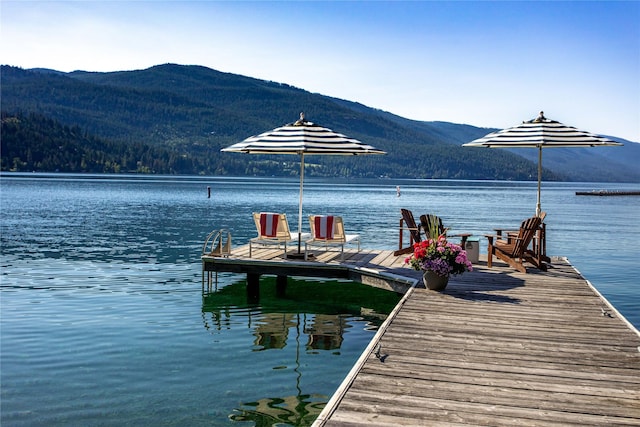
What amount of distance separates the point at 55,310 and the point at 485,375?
928 centimetres

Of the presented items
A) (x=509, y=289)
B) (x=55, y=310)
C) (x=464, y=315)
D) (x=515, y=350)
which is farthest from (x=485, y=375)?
(x=55, y=310)

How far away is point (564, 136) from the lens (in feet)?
41.2

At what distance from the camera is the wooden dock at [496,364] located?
4.73 meters

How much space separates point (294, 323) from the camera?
11.6 m

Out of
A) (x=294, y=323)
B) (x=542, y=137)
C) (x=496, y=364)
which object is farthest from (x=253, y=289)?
(x=496, y=364)

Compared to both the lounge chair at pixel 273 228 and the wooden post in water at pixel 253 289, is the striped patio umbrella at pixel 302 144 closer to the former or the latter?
the lounge chair at pixel 273 228

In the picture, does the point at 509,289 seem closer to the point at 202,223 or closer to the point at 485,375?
the point at 485,375

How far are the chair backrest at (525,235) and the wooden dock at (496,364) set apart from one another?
1712mm

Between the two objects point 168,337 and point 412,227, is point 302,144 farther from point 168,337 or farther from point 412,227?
point 168,337

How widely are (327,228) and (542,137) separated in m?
4.58

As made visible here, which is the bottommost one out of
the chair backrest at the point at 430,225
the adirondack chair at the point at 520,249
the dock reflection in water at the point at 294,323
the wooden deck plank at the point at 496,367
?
the dock reflection in water at the point at 294,323

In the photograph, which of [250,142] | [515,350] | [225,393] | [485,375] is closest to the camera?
[485,375]

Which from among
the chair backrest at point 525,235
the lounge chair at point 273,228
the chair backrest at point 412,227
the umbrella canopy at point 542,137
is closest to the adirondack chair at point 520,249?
the chair backrest at point 525,235

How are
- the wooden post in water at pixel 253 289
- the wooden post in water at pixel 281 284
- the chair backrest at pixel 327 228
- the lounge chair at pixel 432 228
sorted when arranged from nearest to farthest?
the lounge chair at pixel 432 228
the chair backrest at pixel 327 228
the wooden post in water at pixel 253 289
the wooden post in water at pixel 281 284
